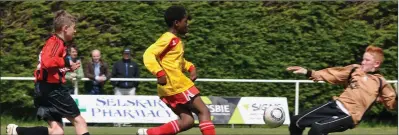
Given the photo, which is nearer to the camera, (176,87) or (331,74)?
(176,87)

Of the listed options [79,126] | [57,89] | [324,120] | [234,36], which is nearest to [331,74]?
[324,120]

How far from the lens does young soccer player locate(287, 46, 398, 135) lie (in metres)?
9.22

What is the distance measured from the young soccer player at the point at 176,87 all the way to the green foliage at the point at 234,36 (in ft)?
22.7

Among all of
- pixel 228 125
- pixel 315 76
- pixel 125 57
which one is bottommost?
pixel 228 125

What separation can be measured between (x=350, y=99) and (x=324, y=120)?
1.15 ft

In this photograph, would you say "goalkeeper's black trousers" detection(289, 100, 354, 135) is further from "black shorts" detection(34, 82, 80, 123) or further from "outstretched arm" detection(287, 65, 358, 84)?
"black shorts" detection(34, 82, 80, 123)

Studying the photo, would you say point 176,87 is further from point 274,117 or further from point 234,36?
point 234,36

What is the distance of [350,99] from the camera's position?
9250 millimetres


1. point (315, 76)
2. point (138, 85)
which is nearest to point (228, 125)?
point (138, 85)

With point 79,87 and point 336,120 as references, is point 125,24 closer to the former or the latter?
point 79,87

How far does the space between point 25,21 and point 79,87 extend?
1.79 meters

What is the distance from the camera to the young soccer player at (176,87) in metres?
9.12

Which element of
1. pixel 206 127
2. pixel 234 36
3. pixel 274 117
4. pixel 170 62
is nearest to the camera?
pixel 206 127

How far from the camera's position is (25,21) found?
16.4 metres
